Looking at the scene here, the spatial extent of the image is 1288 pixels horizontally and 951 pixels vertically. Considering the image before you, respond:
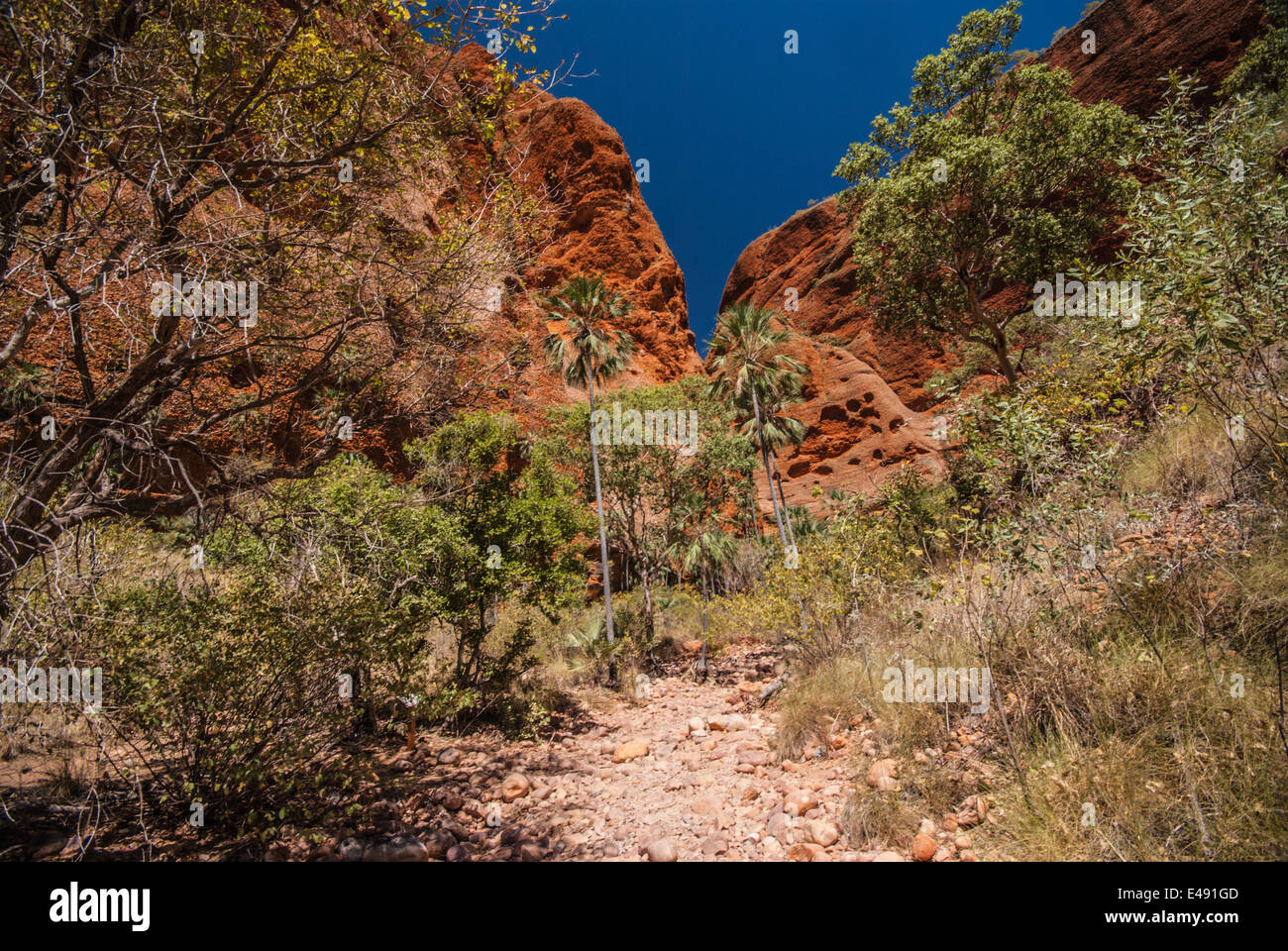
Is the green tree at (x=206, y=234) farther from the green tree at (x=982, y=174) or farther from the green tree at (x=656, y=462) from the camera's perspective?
the green tree at (x=656, y=462)

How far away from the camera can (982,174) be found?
13258 mm

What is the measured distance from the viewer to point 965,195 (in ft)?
48.4

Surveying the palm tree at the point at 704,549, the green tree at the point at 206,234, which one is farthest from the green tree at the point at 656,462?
the green tree at the point at 206,234

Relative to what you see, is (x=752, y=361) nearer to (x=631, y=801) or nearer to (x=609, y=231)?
(x=631, y=801)

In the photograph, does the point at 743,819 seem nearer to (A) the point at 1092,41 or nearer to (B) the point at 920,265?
(B) the point at 920,265

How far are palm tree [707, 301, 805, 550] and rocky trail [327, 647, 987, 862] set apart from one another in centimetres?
1359

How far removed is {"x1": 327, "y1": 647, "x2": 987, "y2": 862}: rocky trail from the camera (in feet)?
16.1

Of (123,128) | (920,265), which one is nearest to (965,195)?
(920,265)

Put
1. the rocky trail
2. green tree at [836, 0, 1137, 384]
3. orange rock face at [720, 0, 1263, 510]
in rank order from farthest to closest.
A: orange rock face at [720, 0, 1263, 510], green tree at [836, 0, 1137, 384], the rocky trail

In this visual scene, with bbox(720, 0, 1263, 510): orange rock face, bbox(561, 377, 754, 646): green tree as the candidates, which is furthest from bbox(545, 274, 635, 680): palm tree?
bbox(720, 0, 1263, 510): orange rock face

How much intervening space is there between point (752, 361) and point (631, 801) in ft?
58.1

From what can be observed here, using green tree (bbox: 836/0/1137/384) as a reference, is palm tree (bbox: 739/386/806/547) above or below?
below

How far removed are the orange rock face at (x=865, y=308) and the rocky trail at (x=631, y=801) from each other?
12.0 m

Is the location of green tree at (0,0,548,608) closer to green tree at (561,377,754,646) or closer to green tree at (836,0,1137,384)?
green tree at (836,0,1137,384)
